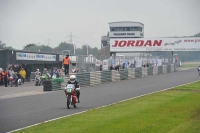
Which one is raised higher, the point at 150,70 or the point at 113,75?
the point at 150,70

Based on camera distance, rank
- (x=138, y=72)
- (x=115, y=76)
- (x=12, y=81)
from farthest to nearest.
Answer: (x=138, y=72) < (x=115, y=76) < (x=12, y=81)

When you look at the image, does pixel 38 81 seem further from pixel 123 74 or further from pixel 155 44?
pixel 155 44

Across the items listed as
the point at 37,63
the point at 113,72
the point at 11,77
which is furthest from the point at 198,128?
the point at 37,63

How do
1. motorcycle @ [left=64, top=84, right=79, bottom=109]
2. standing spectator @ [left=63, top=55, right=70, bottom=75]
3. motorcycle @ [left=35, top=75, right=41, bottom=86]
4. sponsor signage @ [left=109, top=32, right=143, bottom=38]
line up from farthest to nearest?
sponsor signage @ [left=109, top=32, right=143, bottom=38], motorcycle @ [left=35, top=75, right=41, bottom=86], standing spectator @ [left=63, top=55, right=70, bottom=75], motorcycle @ [left=64, top=84, right=79, bottom=109]

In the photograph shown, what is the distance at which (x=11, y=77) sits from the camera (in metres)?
35.0

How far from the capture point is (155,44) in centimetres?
7056

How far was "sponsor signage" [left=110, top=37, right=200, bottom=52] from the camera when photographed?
6831cm

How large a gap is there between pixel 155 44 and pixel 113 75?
101 ft

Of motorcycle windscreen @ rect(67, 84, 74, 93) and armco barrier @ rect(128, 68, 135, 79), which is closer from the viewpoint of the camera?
motorcycle windscreen @ rect(67, 84, 74, 93)

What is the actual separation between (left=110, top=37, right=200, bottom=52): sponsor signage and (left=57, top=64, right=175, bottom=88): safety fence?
1137 cm

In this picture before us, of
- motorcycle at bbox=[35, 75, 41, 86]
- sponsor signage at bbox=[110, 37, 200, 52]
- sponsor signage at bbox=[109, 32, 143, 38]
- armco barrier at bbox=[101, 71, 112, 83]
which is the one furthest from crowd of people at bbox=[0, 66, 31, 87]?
sponsor signage at bbox=[109, 32, 143, 38]

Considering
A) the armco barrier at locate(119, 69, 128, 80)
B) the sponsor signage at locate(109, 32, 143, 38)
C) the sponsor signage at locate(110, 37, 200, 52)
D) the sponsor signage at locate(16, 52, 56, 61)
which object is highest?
the sponsor signage at locate(109, 32, 143, 38)

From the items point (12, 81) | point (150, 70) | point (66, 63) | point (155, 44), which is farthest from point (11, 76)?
point (155, 44)

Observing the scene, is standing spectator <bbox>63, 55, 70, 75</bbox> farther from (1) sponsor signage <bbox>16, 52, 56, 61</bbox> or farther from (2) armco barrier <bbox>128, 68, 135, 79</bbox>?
(2) armco barrier <bbox>128, 68, 135, 79</bbox>
